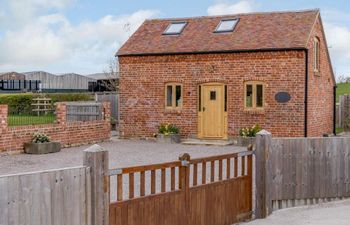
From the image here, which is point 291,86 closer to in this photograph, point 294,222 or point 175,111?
point 175,111

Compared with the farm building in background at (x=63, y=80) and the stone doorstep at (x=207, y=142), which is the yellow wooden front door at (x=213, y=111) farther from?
the farm building in background at (x=63, y=80)

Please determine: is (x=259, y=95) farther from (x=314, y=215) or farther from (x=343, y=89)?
(x=343, y=89)

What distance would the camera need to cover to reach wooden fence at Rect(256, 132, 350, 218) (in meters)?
9.89

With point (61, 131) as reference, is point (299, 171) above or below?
below

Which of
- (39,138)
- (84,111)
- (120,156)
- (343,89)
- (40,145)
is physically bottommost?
(120,156)

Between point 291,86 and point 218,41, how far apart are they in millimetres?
3738

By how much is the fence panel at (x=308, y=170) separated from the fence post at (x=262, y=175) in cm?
21

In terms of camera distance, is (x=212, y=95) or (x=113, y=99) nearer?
(x=212, y=95)

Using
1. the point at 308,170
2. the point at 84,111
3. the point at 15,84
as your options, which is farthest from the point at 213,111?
the point at 15,84

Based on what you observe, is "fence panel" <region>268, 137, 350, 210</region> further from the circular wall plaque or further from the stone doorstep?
the stone doorstep

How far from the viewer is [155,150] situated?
20.2 m

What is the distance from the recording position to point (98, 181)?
631 centimetres

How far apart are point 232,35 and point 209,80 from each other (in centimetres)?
224

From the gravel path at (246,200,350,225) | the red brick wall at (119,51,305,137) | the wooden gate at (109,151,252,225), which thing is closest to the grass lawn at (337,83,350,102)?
the red brick wall at (119,51,305,137)
